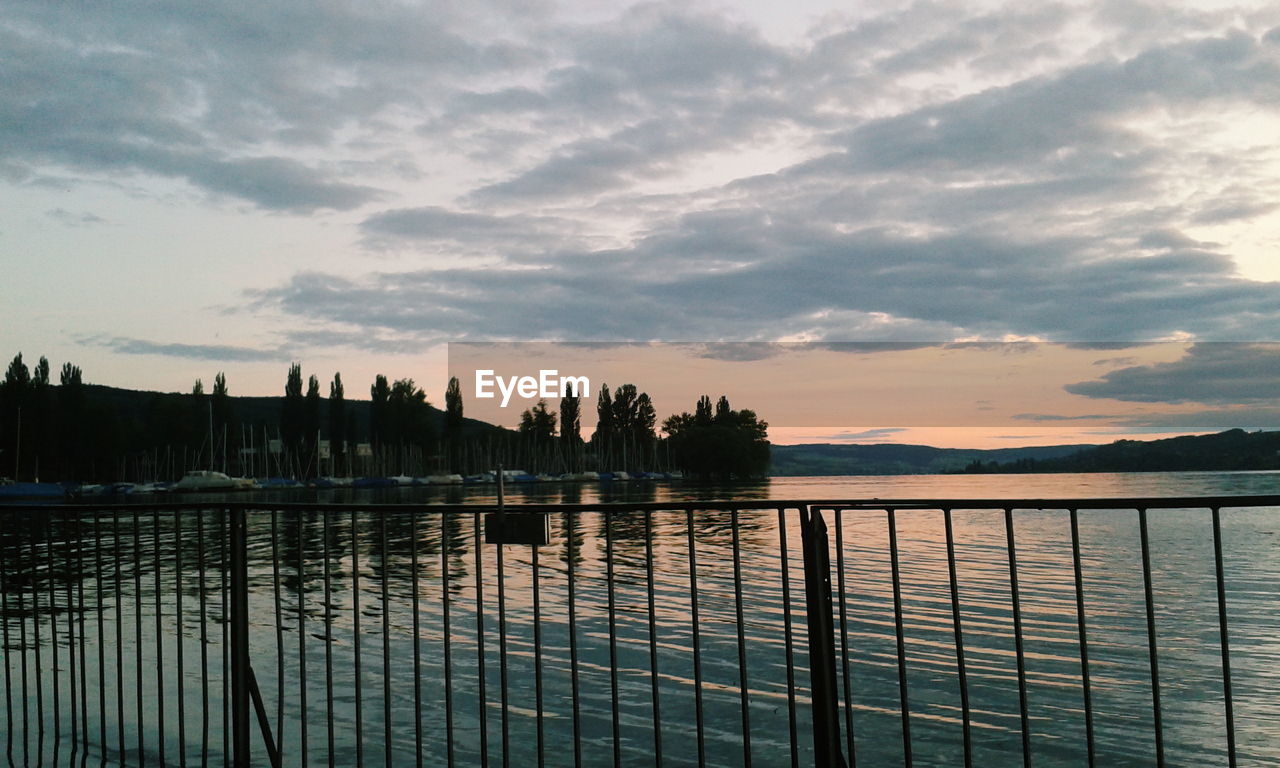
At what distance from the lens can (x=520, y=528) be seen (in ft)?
13.0

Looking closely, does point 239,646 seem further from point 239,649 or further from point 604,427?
point 604,427

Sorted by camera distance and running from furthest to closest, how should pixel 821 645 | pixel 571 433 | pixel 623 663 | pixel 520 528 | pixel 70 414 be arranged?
pixel 571 433 → pixel 70 414 → pixel 623 663 → pixel 520 528 → pixel 821 645

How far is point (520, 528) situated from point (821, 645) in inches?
53.4

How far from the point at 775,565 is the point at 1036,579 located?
5840mm

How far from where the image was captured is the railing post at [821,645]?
3393 mm

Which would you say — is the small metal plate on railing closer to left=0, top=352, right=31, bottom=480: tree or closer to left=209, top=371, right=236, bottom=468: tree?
left=0, top=352, right=31, bottom=480: tree

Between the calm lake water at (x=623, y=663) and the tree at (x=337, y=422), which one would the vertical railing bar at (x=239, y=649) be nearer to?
the calm lake water at (x=623, y=663)

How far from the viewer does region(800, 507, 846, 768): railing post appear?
339 cm

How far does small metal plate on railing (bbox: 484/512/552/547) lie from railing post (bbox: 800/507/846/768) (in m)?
1.11

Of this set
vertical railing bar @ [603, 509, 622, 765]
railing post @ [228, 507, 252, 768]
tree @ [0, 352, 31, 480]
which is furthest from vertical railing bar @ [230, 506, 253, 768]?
tree @ [0, 352, 31, 480]

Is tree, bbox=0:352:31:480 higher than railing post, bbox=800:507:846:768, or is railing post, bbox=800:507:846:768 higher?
tree, bbox=0:352:31:480

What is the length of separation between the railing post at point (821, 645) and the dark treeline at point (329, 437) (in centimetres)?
8415

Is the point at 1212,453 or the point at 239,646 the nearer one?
the point at 239,646

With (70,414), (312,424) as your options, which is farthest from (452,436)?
(70,414)
